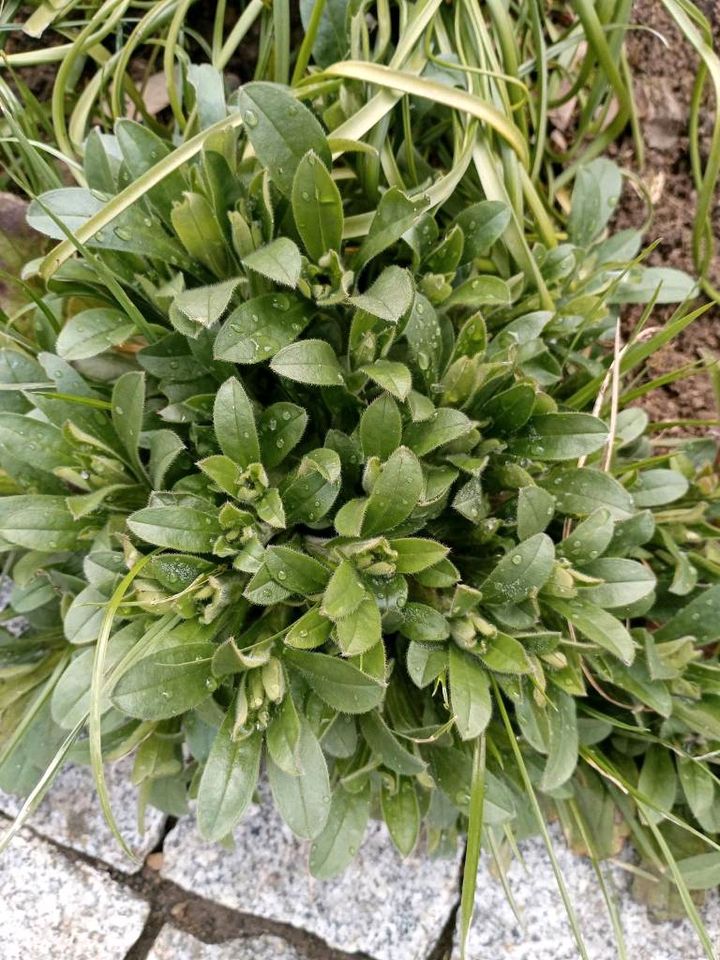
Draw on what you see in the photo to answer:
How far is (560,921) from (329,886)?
0.47 metres

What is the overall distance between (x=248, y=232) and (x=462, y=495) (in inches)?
19.7

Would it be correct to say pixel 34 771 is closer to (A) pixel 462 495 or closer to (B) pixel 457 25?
(A) pixel 462 495

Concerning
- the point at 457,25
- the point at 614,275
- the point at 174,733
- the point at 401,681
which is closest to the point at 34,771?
the point at 174,733

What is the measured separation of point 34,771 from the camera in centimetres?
141

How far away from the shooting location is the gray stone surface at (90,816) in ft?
5.04

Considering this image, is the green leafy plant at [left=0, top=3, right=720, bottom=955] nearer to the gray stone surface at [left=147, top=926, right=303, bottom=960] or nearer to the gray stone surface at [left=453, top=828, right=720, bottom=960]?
the gray stone surface at [left=453, top=828, right=720, bottom=960]

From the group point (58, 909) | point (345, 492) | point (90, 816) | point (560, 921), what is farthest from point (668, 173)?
point (58, 909)

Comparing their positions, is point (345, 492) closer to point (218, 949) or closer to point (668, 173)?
point (218, 949)

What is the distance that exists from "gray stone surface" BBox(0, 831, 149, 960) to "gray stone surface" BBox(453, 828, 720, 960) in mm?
663

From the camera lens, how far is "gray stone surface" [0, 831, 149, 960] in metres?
1.46

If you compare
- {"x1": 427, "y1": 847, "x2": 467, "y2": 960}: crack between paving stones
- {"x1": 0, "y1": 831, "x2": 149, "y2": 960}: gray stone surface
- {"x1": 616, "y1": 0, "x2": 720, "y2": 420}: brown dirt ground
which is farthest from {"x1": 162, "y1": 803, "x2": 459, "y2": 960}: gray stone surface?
{"x1": 616, "y1": 0, "x2": 720, "y2": 420}: brown dirt ground

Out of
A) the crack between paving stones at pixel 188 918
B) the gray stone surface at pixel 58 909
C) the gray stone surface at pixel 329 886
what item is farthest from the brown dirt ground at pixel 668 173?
the gray stone surface at pixel 58 909

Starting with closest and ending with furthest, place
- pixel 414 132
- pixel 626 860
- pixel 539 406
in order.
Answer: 1. pixel 539 406
2. pixel 414 132
3. pixel 626 860

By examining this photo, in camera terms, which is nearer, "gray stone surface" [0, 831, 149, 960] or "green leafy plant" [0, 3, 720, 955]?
"green leafy plant" [0, 3, 720, 955]
